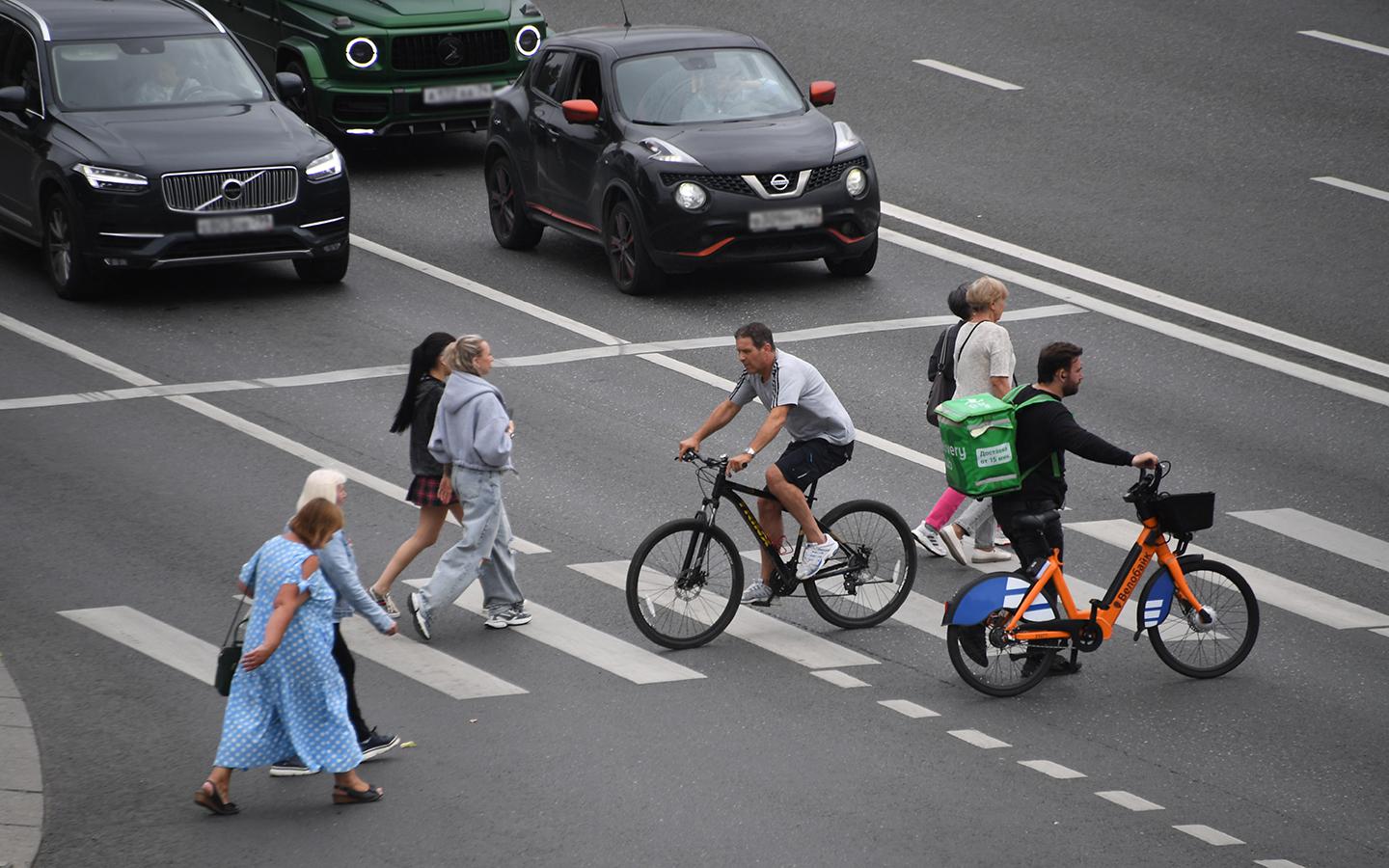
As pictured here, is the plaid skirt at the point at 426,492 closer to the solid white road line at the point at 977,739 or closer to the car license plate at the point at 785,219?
the solid white road line at the point at 977,739

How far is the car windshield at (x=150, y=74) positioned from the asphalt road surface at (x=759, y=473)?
1.55 m

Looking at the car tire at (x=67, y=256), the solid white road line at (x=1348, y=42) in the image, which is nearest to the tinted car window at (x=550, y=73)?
the car tire at (x=67, y=256)

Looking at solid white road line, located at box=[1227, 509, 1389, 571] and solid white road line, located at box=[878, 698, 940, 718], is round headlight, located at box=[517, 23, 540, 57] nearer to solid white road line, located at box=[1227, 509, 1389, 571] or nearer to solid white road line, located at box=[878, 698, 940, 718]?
solid white road line, located at box=[1227, 509, 1389, 571]

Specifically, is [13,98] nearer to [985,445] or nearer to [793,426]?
[793,426]

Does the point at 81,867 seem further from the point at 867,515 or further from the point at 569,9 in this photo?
the point at 569,9

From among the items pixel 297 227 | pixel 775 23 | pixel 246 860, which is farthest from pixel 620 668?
pixel 775 23

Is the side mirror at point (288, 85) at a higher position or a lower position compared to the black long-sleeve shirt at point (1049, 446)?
lower

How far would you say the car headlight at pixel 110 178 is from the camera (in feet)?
52.7

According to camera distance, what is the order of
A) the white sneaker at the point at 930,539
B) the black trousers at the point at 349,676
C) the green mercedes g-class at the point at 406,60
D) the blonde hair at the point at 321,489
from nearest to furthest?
the blonde hair at the point at 321,489
the black trousers at the point at 349,676
the white sneaker at the point at 930,539
the green mercedes g-class at the point at 406,60

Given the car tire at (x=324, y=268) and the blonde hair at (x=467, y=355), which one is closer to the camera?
the blonde hair at (x=467, y=355)

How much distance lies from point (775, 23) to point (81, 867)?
1894 centimetres

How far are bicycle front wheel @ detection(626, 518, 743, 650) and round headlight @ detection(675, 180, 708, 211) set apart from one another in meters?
6.35

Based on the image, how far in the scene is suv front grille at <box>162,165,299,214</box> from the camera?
16.1 meters

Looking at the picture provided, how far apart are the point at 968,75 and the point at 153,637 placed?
587 inches
